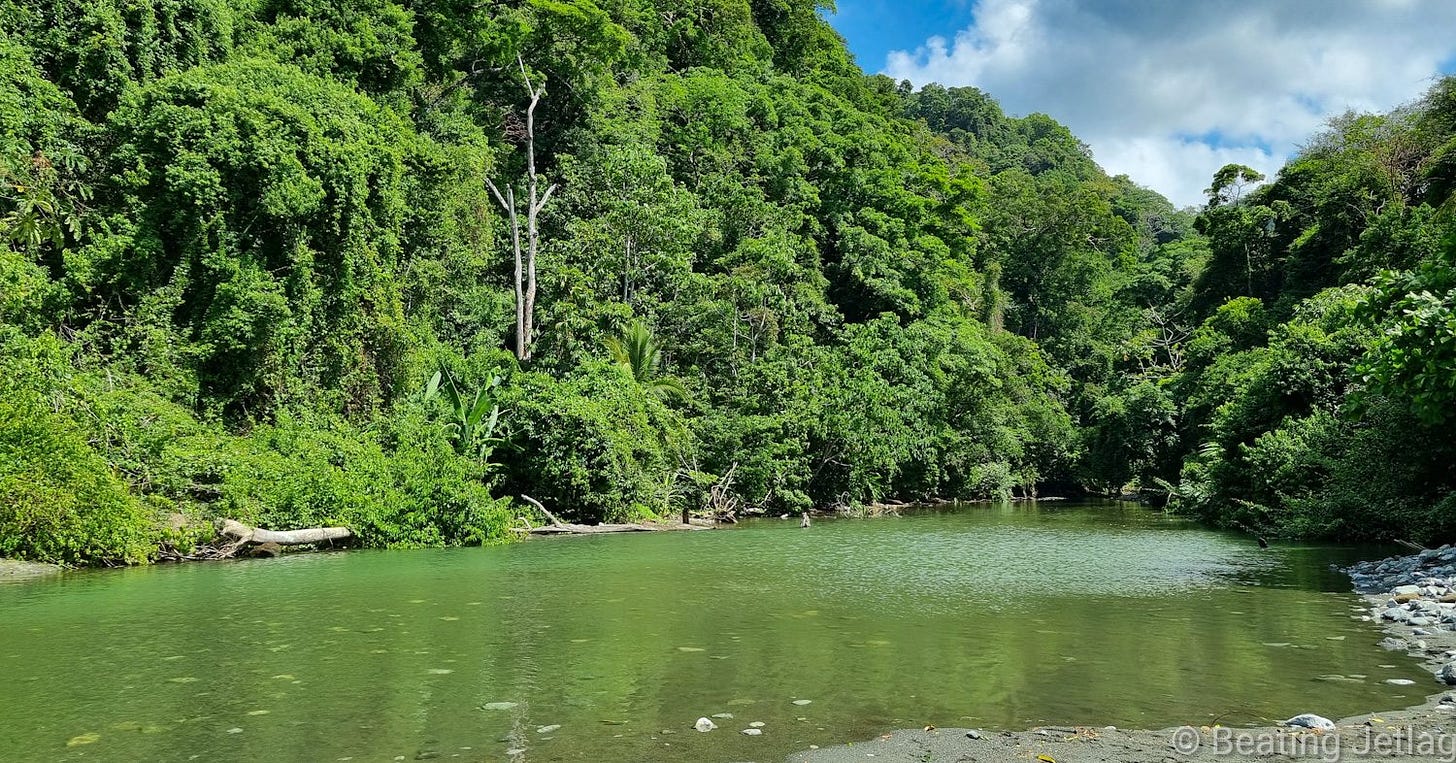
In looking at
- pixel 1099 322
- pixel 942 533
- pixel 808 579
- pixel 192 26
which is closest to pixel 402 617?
pixel 808 579

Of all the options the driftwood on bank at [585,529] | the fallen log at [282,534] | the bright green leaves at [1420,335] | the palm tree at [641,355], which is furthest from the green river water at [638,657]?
the palm tree at [641,355]

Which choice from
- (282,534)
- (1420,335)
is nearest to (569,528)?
(282,534)

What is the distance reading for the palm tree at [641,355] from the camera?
24203 mm

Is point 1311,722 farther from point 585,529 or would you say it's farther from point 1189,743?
point 585,529

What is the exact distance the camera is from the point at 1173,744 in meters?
4.43

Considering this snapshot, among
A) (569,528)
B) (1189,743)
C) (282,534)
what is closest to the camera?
(1189,743)

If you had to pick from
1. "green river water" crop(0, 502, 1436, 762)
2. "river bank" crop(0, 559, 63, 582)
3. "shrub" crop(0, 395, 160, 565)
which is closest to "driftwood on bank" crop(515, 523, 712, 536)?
"green river water" crop(0, 502, 1436, 762)

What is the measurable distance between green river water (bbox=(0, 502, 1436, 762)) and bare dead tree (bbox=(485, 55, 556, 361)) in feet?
46.8

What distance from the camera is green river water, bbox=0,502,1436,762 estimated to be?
490 cm

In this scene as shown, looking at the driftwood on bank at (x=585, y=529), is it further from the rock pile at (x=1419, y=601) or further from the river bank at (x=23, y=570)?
the rock pile at (x=1419, y=601)

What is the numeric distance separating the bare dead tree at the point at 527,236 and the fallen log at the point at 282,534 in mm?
11036

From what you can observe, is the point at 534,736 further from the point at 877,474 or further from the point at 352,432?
the point at 877,474

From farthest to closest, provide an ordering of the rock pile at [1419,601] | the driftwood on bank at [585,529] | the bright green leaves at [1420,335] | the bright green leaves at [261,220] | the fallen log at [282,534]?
the driftwood on bank at [585,529], the bright green leaves at [261,220], the fallen log at [282,534], the bright green leaves at [1420,335], the rock pile at [1419,601]

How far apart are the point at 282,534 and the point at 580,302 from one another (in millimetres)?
12881
